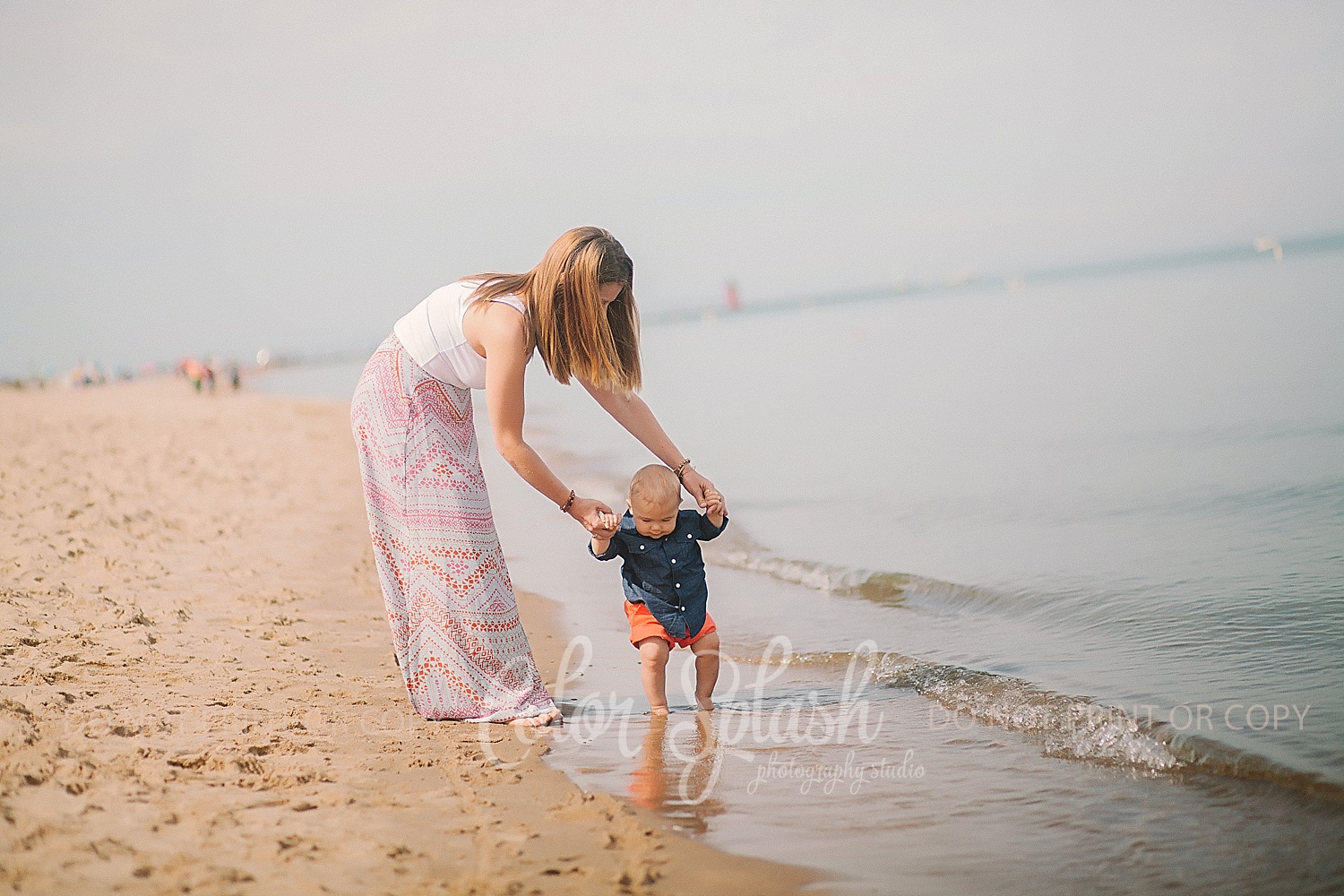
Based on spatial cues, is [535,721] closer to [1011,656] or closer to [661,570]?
[661,570]

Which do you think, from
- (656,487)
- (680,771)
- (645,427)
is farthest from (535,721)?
(645,427)

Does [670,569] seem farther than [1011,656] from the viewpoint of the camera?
No

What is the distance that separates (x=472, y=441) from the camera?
379 cm

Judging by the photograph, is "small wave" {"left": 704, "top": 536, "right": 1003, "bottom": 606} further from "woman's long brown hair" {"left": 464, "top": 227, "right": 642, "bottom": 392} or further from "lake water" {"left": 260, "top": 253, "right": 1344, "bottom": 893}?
"woman's long brown hair" {"left": 464, "top": 227, "right": 642, "bottom": 392}

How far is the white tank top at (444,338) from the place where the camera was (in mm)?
3500

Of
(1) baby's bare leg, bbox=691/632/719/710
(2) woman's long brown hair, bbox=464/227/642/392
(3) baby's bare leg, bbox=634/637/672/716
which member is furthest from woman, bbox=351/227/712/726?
(1) baby's bare leg, bbox=691/632/719/710

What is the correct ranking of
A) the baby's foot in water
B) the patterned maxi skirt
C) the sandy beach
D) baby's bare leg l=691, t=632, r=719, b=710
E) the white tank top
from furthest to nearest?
baby's bare leg l=691, t=632, r=719, b=710
the baby's foot in water
the patterned maxi skirt
the white tank top
the sandy beach

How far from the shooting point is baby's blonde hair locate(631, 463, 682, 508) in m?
3.69

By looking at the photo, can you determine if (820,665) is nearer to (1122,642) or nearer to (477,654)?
(1122,642)

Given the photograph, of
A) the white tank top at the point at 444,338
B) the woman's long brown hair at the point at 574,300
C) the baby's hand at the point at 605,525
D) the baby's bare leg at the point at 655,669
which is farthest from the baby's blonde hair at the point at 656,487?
the white tank top at the point at 444,338

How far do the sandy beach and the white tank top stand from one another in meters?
1.28

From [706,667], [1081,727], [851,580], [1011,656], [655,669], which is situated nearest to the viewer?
[1081,727]

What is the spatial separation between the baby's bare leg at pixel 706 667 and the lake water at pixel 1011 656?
9 cm

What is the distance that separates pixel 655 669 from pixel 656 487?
0.72 m
